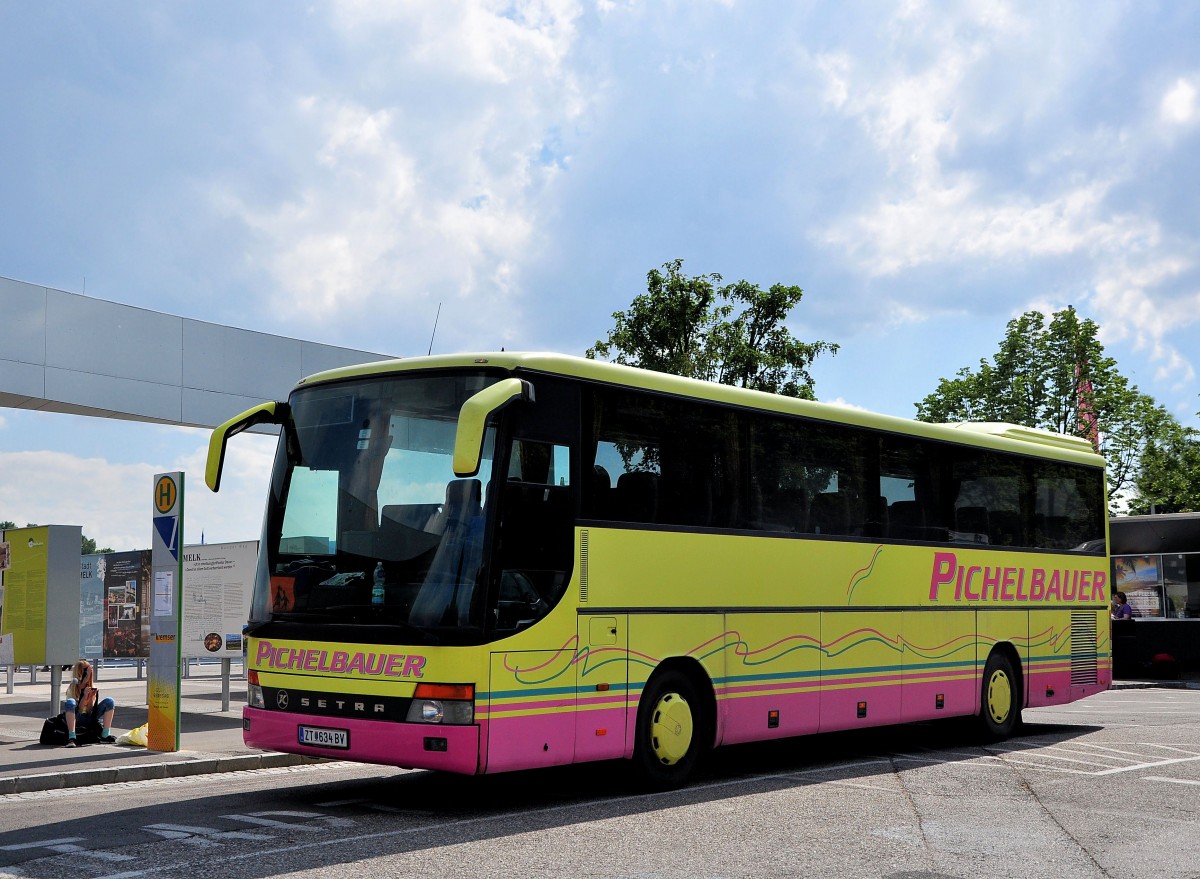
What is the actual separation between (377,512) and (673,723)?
3160 millimetres

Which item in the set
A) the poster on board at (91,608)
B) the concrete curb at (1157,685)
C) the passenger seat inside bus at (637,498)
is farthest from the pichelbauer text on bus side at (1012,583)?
the poster on board at (91,608)

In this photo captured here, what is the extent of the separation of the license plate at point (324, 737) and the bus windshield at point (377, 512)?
2.57 feet

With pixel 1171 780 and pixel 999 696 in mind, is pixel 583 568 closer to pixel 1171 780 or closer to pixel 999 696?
pixel 1171 780

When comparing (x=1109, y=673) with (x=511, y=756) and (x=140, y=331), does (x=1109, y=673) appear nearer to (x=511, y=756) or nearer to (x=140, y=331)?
(x=511, y=756)

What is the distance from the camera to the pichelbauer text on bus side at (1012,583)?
48.2ft

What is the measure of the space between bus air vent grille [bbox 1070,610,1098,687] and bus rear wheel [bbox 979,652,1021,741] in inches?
53.4

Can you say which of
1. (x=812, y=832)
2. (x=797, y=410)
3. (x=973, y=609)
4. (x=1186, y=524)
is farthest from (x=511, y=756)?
(x=1186, y=524)

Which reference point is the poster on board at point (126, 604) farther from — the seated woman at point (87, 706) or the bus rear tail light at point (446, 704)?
the bus rear tail light at point (446, 704)

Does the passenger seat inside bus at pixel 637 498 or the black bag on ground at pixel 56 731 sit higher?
the passenger seat inside bus at pixel 637 498

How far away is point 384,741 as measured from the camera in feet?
31.3

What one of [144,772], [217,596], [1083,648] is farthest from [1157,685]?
[144,772]

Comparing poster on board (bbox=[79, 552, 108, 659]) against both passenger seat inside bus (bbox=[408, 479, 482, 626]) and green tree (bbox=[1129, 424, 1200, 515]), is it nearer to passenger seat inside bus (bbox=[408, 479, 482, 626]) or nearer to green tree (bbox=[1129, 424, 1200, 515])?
passenger seat inside bus (bbox=[408, 479, 482, 626])

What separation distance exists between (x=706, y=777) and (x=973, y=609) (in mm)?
4558

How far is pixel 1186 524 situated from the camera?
29.8 metres
